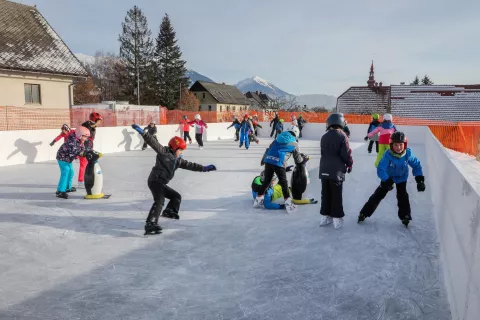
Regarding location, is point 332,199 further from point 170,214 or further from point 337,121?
point 170,214

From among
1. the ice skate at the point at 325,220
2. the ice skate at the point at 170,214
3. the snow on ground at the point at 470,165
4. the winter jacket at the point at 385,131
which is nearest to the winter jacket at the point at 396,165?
the ice skate at the point at 325,220

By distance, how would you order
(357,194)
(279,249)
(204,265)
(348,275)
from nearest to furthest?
(348,275) < (204,265) < (279,249) < (357,194)

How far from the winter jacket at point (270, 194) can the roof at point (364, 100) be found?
41.4 meters

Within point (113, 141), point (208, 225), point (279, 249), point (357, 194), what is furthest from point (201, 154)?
point (279, 249)

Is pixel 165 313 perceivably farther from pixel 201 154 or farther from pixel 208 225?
pixel 201 154

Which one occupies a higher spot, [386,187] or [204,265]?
[386,187]

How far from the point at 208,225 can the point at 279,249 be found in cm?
130

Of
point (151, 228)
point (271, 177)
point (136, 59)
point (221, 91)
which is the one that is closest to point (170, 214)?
point (151, 228)

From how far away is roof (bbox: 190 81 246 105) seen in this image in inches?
2496

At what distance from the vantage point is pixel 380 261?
12.9ft

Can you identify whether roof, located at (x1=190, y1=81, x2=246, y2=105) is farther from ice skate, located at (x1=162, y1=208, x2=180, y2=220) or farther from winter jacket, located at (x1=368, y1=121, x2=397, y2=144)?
ice skate, located at (x1=162, y1=208, x2=180, y2=220)

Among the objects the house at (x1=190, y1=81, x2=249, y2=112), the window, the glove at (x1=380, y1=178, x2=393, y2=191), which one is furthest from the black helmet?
the house at (x1=190, y1=81, x2=249, y2=112)

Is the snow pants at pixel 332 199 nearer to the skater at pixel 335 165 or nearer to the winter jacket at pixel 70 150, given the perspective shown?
the skater at pixel 335 165

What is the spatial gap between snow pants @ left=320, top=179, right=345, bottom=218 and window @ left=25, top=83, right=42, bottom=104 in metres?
17.4
